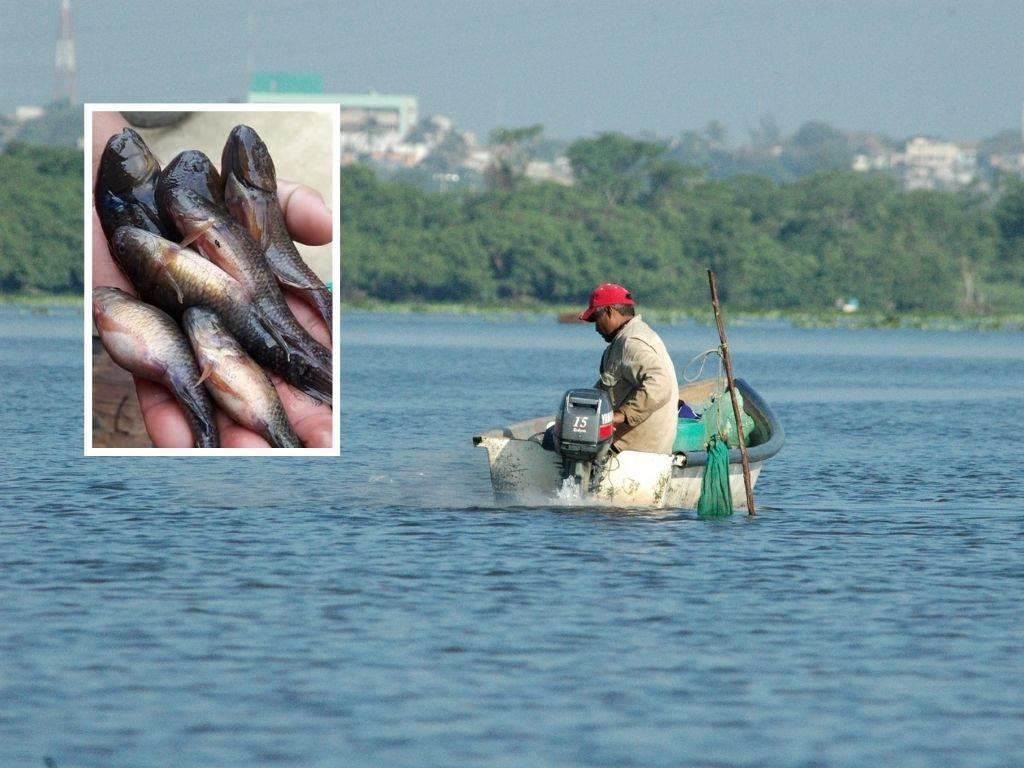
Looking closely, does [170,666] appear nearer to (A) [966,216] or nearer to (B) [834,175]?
(A) [966,216]

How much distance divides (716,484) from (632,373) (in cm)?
162

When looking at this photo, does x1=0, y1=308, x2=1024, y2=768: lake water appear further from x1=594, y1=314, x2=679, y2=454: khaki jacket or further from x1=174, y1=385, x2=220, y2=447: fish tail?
x1=174, y1=385, x2=220, y2=447: fish tail

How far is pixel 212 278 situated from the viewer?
14.8m

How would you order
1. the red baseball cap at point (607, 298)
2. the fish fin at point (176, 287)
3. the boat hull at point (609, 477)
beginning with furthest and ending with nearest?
the boat hull at point (609, 477) < the red baseball cap at point (607, 298) < the fish fin at point (176, 287)

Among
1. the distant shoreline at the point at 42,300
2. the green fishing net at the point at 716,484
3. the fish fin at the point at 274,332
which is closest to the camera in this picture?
the fish fin at the point at 274,332

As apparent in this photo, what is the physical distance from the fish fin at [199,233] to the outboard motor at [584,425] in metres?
3.32

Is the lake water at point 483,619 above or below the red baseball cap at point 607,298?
below

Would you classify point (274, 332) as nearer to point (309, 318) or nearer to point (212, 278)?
point (309, 318)

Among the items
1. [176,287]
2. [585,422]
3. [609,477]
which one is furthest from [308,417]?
[609,477]

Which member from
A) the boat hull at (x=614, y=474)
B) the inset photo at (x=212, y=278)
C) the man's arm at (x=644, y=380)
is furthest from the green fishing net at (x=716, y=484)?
the inset photo at (x=212, y=278)

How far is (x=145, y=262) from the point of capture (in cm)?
1465

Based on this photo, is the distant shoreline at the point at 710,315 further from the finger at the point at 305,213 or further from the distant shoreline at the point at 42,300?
the finger at the point at 305,213

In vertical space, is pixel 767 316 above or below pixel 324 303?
below

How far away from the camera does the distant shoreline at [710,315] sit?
116m
